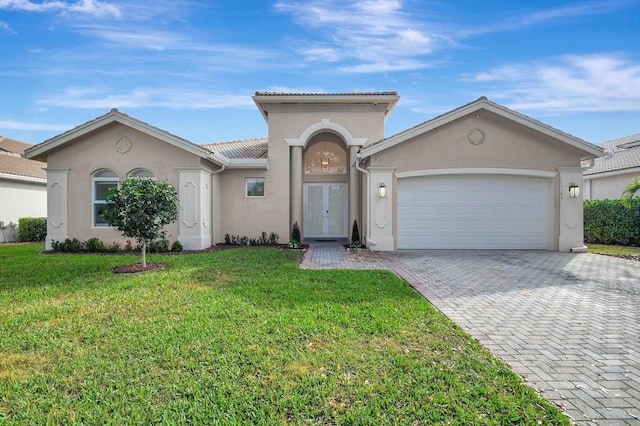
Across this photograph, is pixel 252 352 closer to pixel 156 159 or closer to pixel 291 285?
pixel 291 285

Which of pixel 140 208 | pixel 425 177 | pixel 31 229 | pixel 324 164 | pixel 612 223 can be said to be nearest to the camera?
pixel 140 208

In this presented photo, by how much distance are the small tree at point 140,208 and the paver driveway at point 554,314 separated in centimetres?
419

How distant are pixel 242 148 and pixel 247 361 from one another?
511 inches

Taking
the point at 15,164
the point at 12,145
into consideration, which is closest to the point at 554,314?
the point at 15,164

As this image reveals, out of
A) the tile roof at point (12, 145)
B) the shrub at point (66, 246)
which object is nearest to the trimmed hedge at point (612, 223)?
the shrub at point (66, 246)

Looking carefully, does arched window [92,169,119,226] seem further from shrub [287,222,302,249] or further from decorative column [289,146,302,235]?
shrub [287,222,302,249]

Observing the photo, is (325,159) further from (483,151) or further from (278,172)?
(483,151)

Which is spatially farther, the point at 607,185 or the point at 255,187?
the point at 607,185

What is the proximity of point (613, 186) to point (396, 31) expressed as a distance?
49.0ft

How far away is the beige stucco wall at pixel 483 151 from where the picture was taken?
38.0 ft

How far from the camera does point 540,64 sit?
12.7 metres

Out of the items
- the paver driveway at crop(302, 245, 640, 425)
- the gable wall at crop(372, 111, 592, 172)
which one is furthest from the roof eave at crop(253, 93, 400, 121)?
the paver driveway at crop(302, 245, 640, 425)

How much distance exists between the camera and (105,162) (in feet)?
39.7

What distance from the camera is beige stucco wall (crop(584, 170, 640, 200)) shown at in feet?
53.8
